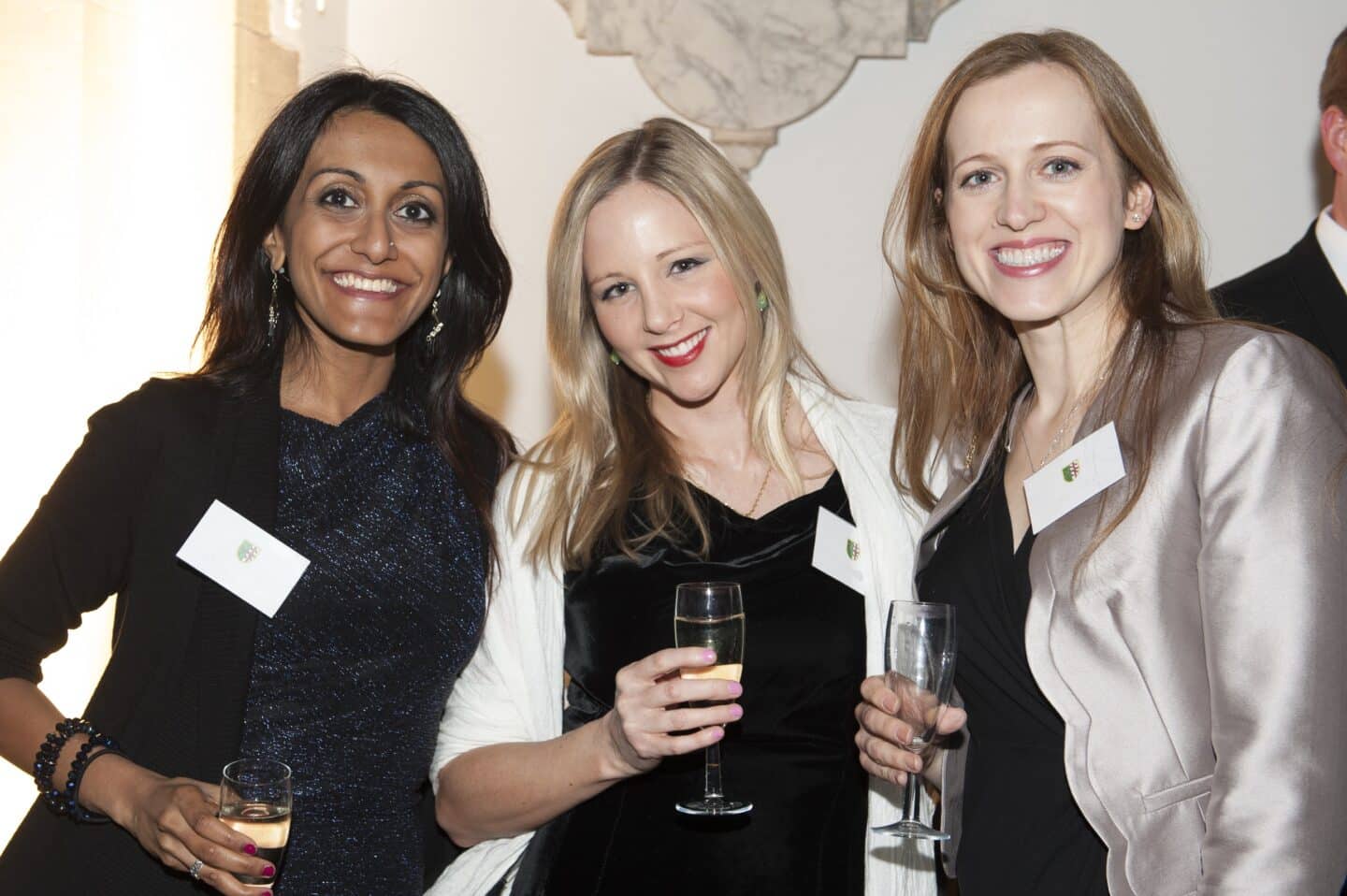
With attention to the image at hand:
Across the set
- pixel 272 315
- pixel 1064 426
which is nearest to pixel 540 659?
pixel 272 315

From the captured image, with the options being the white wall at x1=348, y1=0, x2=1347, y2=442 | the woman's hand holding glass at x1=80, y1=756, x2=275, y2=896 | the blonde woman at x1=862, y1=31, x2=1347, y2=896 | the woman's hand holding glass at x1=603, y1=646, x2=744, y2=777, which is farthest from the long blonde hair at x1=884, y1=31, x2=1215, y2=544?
the white wall at x1=348, y1=0, x2=1347, y2=442

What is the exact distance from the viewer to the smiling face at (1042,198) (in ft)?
6.84

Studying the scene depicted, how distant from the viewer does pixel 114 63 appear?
3.70 meters

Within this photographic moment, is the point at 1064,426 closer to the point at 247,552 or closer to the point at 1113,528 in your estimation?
the point at 1113,528

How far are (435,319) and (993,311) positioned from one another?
45.0 inches

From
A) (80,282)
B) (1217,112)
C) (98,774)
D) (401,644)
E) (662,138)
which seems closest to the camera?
(98,774)

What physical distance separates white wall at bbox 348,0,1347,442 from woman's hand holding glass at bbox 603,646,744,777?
8.50 feet

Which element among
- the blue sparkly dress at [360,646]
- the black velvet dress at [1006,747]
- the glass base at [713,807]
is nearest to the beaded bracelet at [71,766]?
the blue sparkly dress at [360,646]

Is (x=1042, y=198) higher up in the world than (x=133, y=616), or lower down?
higher up

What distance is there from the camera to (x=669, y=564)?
2.50 meters

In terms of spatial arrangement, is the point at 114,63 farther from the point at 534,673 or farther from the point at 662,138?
the point at 534,673

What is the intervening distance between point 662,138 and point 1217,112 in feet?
8.13

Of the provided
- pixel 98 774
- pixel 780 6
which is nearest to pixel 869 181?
pixel 780 6

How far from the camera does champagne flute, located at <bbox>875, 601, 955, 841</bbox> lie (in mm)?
1978
